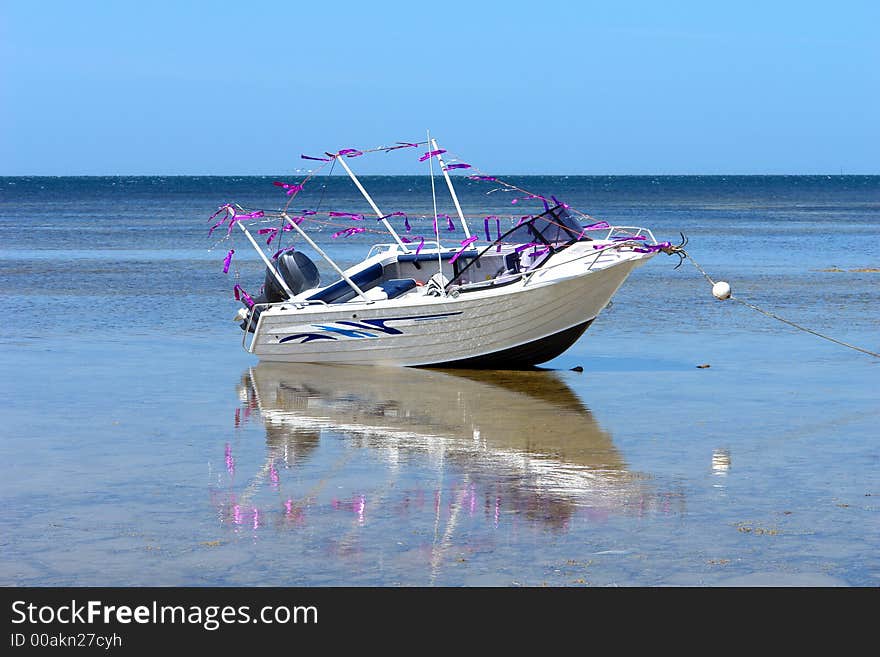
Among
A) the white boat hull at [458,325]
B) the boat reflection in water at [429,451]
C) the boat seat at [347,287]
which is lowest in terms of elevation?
the boat reflection in water at [429,451]

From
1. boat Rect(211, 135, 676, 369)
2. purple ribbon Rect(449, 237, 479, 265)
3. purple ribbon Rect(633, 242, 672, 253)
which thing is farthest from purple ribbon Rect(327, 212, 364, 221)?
purple ribbon Rect(633, 242, 672, 253)

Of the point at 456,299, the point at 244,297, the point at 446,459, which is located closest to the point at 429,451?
the point at 446,459

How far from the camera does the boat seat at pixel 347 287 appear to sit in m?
18.4

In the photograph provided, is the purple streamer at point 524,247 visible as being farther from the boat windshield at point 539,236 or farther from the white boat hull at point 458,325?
the white boat hull at point 458,325

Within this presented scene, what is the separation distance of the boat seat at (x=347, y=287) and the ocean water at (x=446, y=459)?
994 millimetres

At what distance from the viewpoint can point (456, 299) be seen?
17.4 meters

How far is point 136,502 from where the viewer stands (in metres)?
10.5

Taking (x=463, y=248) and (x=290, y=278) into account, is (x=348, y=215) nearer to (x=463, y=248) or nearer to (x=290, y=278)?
(x=290, y=278)

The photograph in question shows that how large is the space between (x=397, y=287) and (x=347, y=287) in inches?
30.1

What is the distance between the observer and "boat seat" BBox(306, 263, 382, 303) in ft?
60.3

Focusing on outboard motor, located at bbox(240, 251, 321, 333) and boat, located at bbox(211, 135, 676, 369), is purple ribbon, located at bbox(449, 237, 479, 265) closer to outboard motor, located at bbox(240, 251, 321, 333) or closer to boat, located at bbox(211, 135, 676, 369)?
boat, located at bbox(211, 135, 676, 369)

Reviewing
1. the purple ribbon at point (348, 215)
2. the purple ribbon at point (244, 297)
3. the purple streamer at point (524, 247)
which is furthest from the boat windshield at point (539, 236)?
the purple ribbon at point (244, 297)
